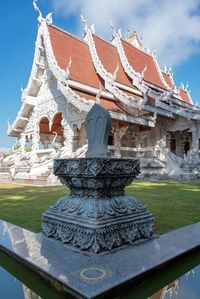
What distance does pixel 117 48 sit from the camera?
1816 centimetres

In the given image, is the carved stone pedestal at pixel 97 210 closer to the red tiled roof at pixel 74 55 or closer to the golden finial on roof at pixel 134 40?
the red tiled roof at pixel 74 55

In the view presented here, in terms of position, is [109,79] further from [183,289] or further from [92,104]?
[183,289]

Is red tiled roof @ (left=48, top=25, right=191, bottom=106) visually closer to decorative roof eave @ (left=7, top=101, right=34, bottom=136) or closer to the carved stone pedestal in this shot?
decorative roof eave @ (left=7, top=101, right=34, bottom=136)

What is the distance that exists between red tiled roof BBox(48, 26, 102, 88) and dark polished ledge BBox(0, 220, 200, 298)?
11.6 m

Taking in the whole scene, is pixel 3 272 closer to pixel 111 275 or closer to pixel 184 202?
pixel 111 275

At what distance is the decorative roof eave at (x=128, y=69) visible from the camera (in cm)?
1589

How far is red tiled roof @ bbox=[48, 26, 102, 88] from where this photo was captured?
1456 centimetres

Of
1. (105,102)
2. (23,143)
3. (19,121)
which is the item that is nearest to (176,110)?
(105,102)

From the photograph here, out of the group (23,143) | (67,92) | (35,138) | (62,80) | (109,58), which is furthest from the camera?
(23,143)

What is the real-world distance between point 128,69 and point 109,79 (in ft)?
8.61

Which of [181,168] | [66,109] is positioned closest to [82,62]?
[66,109]

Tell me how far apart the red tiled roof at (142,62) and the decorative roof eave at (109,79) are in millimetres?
2553

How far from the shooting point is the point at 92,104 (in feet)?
40.5

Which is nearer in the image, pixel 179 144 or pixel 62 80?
pixel 62 80
